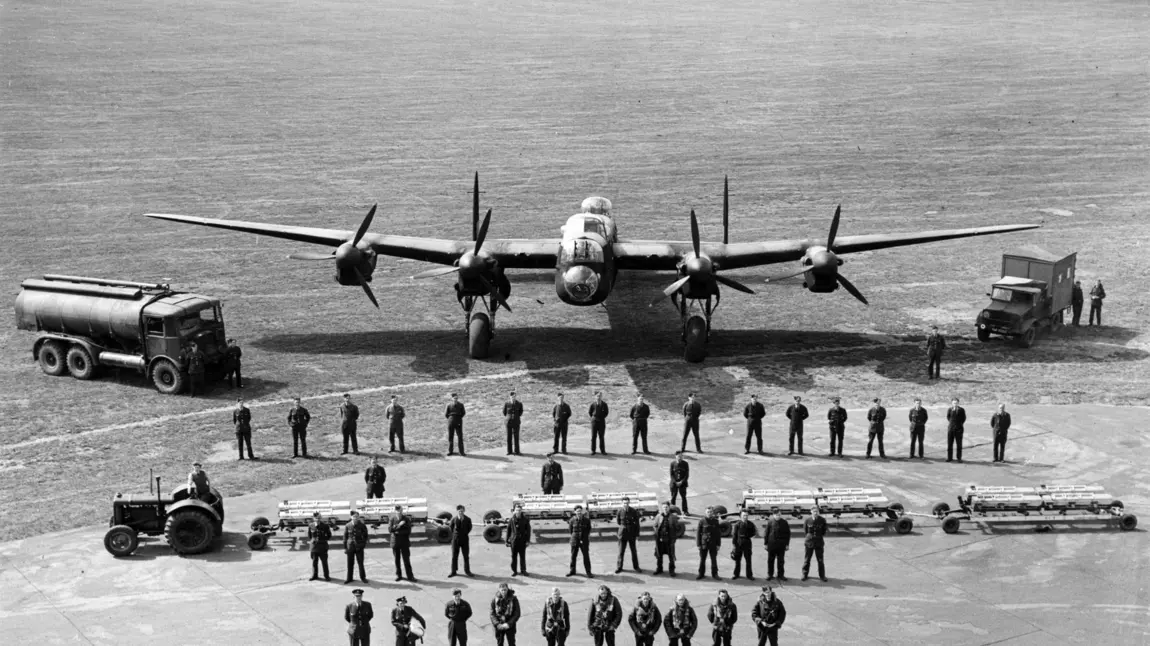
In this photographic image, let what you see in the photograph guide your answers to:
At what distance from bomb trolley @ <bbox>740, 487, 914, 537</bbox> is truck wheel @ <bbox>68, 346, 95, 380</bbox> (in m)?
21.5

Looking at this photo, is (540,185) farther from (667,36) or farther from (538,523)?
(667,36)

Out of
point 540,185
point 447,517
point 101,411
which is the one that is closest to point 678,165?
point 540,185

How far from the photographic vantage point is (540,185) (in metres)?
77.9

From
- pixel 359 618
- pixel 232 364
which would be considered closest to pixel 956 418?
pixel 359 618

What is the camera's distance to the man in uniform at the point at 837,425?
34656 millimetres

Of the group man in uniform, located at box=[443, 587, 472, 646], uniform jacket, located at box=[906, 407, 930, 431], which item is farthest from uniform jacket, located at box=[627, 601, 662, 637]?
uniform jacket, located at box=[906, 407, 930, 431]

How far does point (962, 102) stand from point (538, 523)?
3215 inches

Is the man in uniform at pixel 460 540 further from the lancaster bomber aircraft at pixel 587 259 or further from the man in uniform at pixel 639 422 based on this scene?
the lancaster bomber aircraft at pixel 587 259

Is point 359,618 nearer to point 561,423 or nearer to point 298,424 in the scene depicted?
point 298,424

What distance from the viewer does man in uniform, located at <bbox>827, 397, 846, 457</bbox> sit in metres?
34.7

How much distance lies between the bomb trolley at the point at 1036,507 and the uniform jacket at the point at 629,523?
7.19 meters

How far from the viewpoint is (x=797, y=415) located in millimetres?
34594

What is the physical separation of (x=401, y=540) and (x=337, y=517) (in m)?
2.69

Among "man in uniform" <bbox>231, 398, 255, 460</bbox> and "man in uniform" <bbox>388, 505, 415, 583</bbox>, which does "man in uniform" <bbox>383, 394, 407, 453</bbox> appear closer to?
"man in uniform" <bbox>231, 398, 255, 460</bbox>
